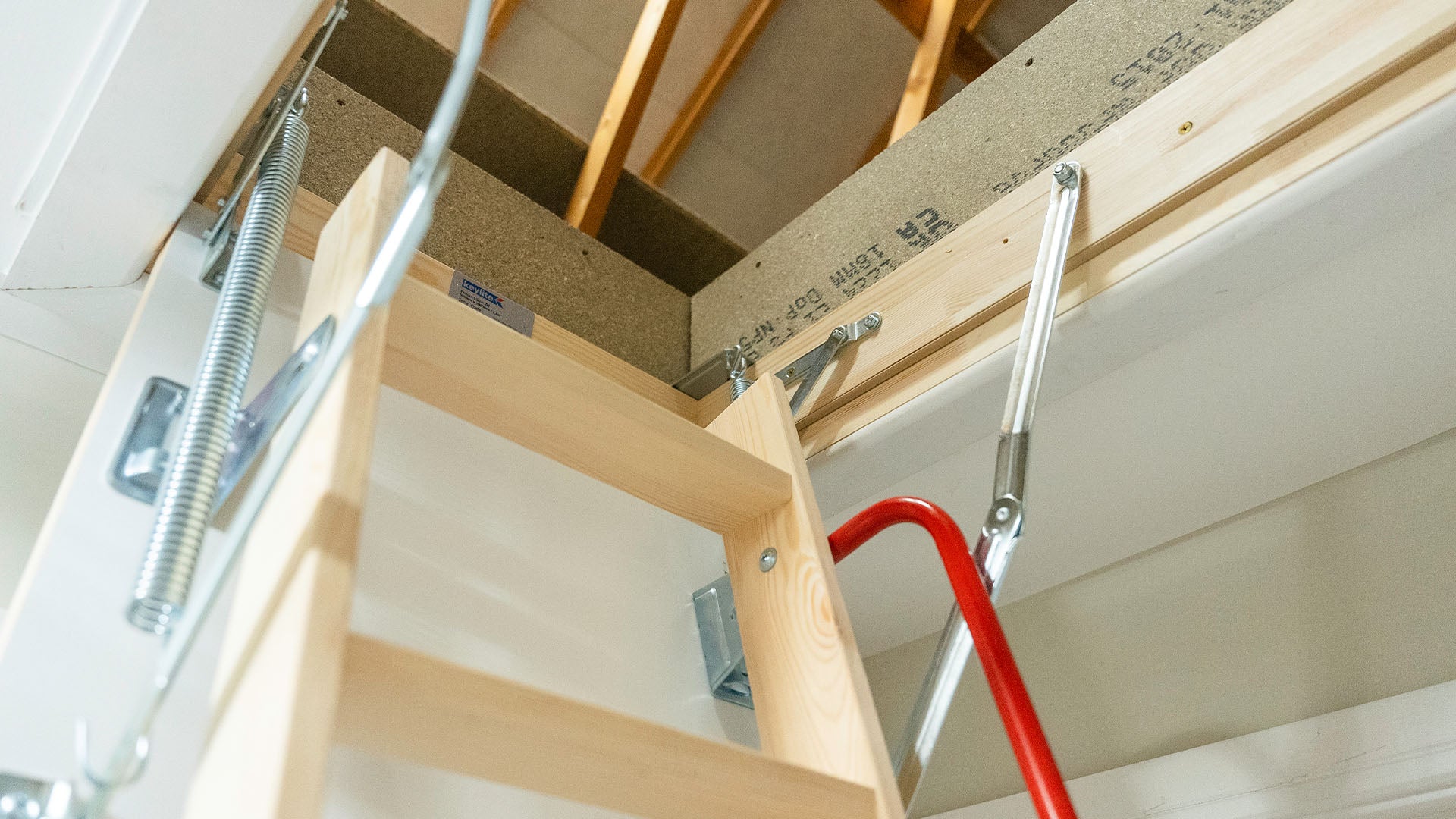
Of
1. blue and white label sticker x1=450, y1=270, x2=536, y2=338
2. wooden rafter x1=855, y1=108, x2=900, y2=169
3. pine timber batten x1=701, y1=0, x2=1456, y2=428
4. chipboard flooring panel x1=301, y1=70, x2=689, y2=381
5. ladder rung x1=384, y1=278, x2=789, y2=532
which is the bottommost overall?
ladder rung x1=384, y1=278, x2=789, y2=532

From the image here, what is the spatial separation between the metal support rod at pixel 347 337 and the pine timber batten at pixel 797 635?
43 centimetres

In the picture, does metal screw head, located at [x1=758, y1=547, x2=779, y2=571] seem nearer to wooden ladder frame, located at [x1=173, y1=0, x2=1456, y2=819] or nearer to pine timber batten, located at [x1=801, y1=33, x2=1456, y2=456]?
wooden ladder frame, located at [x1=173, y1=0, x2=1456, y2=819]

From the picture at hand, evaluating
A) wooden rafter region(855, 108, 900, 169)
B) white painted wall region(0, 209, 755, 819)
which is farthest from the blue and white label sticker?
wooden rafter region(855, 108, 900, 169)

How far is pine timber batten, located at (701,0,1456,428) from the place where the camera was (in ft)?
2.76

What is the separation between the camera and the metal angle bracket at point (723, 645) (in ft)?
3.10

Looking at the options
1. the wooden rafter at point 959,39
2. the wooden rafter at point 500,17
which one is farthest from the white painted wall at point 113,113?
the wooden rafter at point 959,39

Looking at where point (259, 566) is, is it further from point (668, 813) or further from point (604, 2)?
point (604, 2)

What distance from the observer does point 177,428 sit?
2.39ft

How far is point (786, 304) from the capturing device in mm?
1375

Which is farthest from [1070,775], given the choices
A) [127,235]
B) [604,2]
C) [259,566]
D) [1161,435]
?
[604,2]

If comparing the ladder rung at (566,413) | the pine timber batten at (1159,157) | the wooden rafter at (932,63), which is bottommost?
the ladder rung at (566,413)

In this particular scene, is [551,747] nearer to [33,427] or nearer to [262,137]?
[262,137]

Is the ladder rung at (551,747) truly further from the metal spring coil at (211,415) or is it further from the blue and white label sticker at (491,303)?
the blue and white label sticker at (491,303)

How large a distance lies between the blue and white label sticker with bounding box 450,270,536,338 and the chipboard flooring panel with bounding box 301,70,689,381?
0.36 feet
